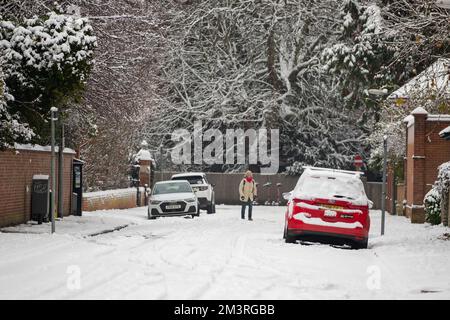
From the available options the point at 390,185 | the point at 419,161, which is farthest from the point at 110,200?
the point at 419,161

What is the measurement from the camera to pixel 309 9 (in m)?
48.2

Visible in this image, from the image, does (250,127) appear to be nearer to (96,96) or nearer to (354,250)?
(96,96)

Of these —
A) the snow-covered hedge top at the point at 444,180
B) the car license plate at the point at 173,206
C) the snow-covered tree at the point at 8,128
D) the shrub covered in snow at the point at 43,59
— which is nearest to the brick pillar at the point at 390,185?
the car license plate at the point at 173,206

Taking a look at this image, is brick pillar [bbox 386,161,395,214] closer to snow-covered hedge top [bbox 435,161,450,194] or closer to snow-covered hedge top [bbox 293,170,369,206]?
snow-covered hedge top [bbox 435,161,450,194]

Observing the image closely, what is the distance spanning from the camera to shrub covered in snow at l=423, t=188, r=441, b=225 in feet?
88.1

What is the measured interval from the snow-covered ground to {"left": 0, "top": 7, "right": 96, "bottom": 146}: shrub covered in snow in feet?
11.1

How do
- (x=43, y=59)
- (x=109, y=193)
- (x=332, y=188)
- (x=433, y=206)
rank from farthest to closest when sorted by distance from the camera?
(x=109, y=193) → (x=433, y=206) → (x=43, y=59) → (x=332, y=188)

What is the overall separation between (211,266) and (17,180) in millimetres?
10434

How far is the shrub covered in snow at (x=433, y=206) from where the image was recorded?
26.8 metres

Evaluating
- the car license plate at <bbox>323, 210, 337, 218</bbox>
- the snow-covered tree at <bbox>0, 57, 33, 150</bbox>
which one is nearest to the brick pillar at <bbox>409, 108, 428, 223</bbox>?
the car license plate at <bbox>323, 210, 337, 218</bbox>

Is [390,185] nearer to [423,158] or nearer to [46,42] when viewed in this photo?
[423,158]

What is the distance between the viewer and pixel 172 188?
31.7m

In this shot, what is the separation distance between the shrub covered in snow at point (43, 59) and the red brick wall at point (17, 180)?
776mm

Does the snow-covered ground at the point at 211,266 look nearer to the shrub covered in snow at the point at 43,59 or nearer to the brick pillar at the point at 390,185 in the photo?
the shrub covered in snow at the point at 43,59
